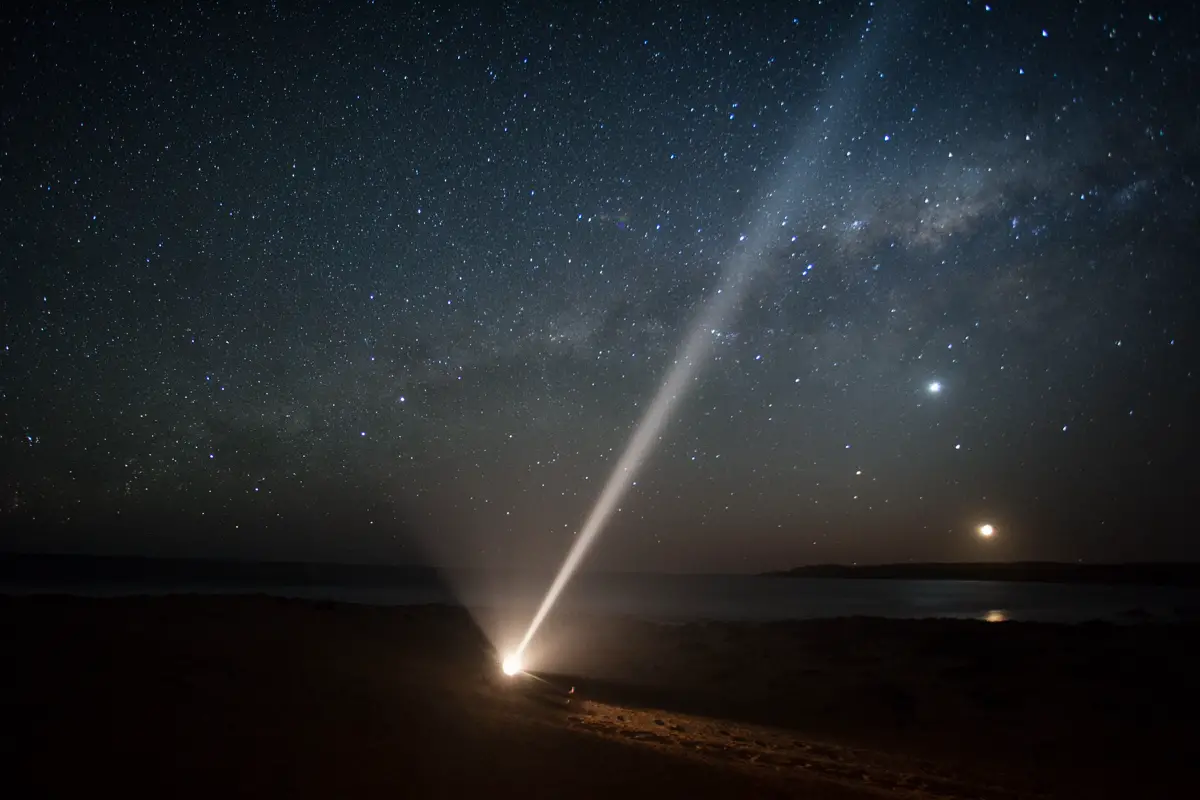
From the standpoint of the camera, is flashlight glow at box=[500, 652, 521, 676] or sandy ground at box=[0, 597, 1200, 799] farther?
flashlight glow at box=[500, 652, 521, 676]

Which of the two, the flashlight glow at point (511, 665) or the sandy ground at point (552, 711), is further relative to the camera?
the flashlight glow at point (511, 665)

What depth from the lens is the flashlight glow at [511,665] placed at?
58.4ft

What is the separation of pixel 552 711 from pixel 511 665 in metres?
7.94

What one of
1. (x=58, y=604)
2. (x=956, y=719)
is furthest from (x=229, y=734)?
(x=956, y=719)

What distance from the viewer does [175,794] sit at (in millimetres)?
6367

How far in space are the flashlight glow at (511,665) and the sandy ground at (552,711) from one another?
759 millimetres

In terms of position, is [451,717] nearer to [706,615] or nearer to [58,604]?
[58,604]

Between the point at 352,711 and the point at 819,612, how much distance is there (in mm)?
50280

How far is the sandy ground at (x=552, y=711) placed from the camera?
7438 mm

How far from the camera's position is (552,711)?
12586mm

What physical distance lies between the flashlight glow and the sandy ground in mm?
759

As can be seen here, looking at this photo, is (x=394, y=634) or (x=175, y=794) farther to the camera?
(x=394, y=634)

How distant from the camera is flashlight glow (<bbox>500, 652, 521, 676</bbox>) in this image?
1781 cm

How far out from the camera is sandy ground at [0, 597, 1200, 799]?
24.4 feet
